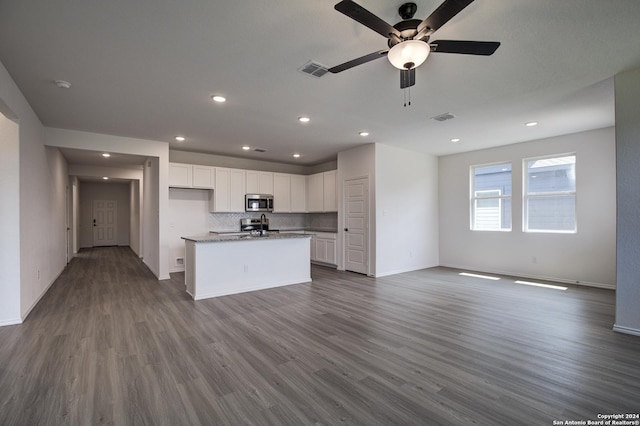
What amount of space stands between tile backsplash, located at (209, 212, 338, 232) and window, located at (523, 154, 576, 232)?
168 inches

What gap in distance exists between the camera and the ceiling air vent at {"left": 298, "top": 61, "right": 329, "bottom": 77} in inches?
114

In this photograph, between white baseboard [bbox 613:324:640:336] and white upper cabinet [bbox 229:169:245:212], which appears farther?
white upper cabinet [bbox 229:169:245:212]

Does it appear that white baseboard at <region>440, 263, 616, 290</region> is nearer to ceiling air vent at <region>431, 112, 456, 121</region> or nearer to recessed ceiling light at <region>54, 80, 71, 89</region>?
ceiling air vent at <region>431, 112, 456, 121</region>

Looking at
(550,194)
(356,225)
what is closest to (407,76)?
(356,225)

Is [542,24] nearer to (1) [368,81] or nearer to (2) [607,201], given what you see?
(1) [368,81]

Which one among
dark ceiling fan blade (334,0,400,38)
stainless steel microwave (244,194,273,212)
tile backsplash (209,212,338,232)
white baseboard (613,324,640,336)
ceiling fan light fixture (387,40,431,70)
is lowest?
white baseboard (613,324,640,336)

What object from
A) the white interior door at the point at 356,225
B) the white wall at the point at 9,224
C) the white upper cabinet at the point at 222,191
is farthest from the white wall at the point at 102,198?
the white interior door at the point at 356,225

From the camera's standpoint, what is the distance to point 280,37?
245 cm

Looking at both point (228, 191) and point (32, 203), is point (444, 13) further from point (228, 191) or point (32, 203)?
point (228, 191)

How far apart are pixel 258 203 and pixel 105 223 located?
8.18 metres

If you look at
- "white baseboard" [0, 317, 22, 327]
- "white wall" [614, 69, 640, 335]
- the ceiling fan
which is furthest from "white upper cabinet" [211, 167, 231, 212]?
"white wall" [614, 69, 640, 335]

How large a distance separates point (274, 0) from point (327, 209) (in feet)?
18.9

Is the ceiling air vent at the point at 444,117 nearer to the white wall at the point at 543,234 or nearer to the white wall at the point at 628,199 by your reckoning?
the white wall at the point at 628,199

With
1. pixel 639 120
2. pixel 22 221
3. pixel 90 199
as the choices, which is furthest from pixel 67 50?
pixel 90 199
